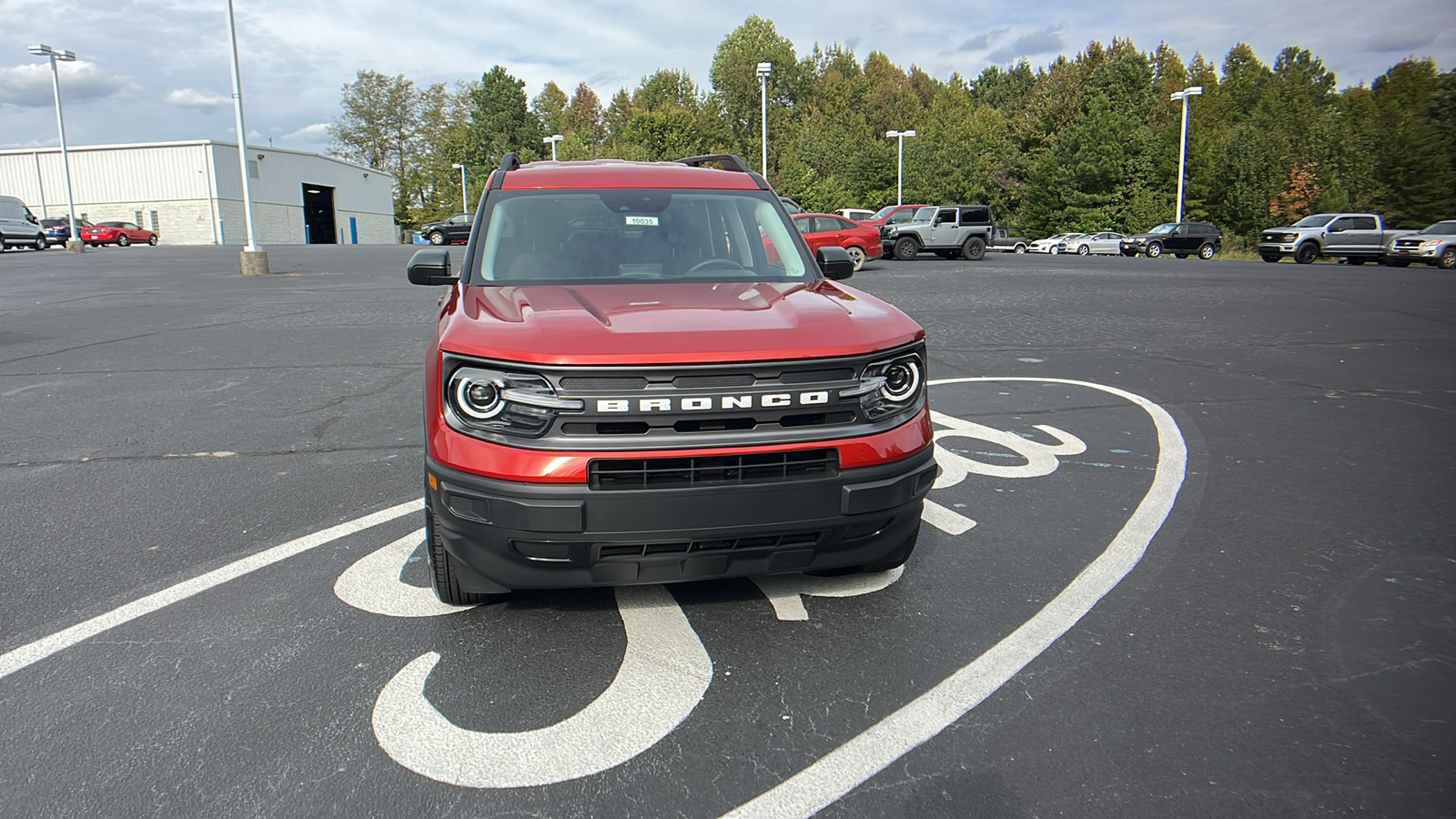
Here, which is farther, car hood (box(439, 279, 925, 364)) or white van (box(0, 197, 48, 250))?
white van (box(0, 197, 48, 250))

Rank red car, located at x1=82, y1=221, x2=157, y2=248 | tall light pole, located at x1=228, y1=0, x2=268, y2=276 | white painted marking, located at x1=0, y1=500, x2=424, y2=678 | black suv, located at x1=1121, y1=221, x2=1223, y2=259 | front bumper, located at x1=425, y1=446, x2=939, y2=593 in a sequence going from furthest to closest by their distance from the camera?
red car, located at x1=82, y1=221, x2=157, y2=248 < black suv, located at x1=1121, y1=221, x2=1223, y2=259 < tall light pole, located at x1=228, y1=0, x2=268, y2=276 < white painted marking, located at x1=0, y1=500, x2=424, y2=678 < front bumper, located at x1=425, y1=446, x2=939, y2=593

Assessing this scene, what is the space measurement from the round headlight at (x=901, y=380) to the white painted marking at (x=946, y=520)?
1.27m

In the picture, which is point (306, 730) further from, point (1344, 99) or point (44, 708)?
point (1344, 99)

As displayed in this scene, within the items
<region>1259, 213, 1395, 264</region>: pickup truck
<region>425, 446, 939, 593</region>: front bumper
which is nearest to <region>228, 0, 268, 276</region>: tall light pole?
<region>425, 446, 939, 593</region>: front bumper

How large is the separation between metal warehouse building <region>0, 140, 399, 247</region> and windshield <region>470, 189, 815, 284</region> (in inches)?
2533

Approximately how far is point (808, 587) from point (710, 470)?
107cm

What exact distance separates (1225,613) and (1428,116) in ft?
261

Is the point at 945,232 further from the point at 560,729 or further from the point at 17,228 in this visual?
the point at 17,228

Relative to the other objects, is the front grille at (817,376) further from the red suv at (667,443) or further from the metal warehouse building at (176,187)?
the metal warehouse building at (176,187)

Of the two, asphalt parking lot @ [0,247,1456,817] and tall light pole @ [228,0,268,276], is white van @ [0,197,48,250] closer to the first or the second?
tall light pole @ [228,0,268,276]

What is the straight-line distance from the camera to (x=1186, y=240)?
42469mm

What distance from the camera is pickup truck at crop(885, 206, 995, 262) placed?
97.3 feet

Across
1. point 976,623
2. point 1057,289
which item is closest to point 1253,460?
point 976,623

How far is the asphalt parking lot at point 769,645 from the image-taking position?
2455 millimetres
